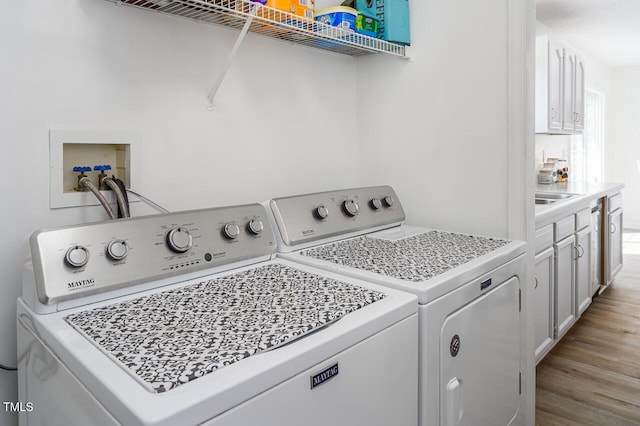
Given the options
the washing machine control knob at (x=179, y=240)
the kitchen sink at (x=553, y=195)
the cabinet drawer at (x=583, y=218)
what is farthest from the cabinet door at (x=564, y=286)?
the washing machine control knob at (x=179, y=240)

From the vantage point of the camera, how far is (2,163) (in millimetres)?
1135

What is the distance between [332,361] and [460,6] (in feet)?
4.96

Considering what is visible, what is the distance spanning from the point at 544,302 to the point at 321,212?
5.00 ft

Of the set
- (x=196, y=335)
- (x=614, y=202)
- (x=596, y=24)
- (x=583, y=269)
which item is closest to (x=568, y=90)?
(x=614, y=202)

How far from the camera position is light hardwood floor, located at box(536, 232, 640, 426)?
202cm

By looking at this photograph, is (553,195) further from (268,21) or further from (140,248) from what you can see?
(140,248)

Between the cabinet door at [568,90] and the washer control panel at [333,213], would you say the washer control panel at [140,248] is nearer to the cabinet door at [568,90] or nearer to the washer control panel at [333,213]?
the washer control panel at [333,213]

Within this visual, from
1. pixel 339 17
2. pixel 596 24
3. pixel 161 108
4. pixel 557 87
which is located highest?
pixel 596 24

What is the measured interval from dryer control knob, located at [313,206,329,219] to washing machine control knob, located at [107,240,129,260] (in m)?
0.66

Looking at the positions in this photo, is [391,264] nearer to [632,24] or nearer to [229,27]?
[229,27]

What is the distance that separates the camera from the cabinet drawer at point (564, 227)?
2467mm

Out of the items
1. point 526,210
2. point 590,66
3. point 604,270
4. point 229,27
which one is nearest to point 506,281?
point 526,210

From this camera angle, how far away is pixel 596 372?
2408 mm

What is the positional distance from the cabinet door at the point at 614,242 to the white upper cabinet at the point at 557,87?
0.84m
